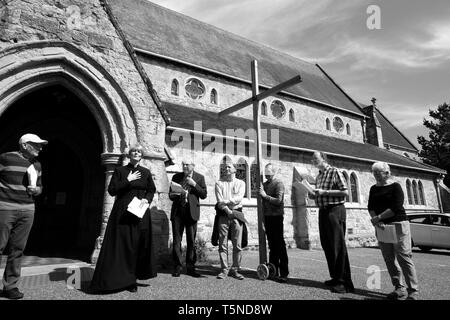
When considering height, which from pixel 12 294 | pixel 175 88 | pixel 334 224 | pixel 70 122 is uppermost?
pixel 175 88

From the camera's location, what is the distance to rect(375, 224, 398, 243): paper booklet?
348cm

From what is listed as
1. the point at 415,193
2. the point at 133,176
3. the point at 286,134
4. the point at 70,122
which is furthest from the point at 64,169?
the point at 415,193

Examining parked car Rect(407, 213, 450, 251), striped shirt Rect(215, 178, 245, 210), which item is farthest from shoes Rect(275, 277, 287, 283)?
parked car Rect(407, 213, 450, 251)

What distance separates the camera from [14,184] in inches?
136

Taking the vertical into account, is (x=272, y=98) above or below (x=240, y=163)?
above

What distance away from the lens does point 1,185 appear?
3.39 m

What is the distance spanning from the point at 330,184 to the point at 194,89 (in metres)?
10.3

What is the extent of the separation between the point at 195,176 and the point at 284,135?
29.0ft

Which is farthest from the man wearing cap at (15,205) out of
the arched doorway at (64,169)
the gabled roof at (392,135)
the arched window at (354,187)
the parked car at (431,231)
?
Answer: the gabled roof at (392,135)

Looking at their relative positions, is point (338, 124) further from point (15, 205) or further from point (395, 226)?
point (15, 205)

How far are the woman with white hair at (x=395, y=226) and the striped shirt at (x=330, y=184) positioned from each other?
44 cm

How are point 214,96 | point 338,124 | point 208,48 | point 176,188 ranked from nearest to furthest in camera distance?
point 176,188
point 214,96
point 208,48
point 338,124

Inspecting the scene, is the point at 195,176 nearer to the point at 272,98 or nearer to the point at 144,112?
the point at 144,112
